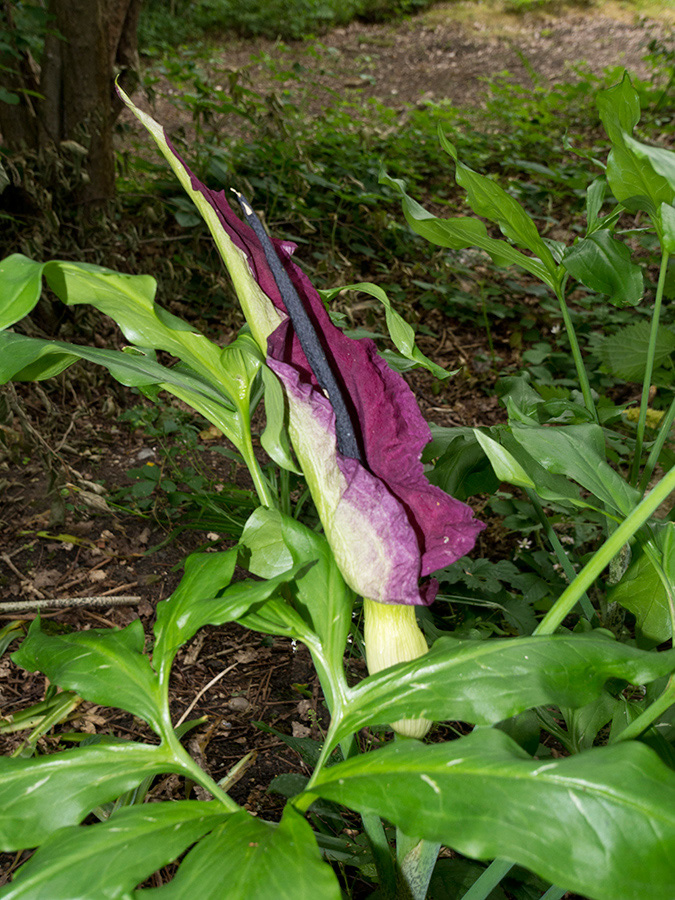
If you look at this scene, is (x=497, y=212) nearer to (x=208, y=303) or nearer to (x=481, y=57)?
(x=208, y=303)

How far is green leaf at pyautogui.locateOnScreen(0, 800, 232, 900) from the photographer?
0.36 meters

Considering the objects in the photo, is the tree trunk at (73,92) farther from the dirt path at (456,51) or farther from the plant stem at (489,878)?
the dirt path at (456,51)

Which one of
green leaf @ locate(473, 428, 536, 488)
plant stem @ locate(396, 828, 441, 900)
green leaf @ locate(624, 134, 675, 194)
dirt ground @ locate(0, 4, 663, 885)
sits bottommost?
dirt ground @ locate(0, 4, 663, 885)

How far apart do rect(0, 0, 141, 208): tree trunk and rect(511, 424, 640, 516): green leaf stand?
1.95 m

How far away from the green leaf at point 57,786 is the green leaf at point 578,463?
13.8 inches

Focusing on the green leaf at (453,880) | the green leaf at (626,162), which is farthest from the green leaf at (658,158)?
the green leaf at (453,880)

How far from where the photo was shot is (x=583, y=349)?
93.5 inches

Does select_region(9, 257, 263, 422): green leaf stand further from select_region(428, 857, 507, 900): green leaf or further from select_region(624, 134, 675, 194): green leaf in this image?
select_region(428, 857, 507, 900): green leaf

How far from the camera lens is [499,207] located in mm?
738

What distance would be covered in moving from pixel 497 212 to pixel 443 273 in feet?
6.67

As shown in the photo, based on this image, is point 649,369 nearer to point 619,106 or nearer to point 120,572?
point 619,106

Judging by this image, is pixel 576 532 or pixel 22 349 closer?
pixel 22 349

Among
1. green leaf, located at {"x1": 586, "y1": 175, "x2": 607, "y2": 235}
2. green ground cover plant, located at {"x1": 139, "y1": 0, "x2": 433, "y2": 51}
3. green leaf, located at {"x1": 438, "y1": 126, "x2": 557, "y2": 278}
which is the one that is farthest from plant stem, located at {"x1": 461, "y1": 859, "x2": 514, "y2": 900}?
green ground cover plant, located at {"x1": 139, "y1": 0, "x2": 433, "y2": 51}

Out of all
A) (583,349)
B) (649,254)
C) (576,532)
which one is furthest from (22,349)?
(649,254)
